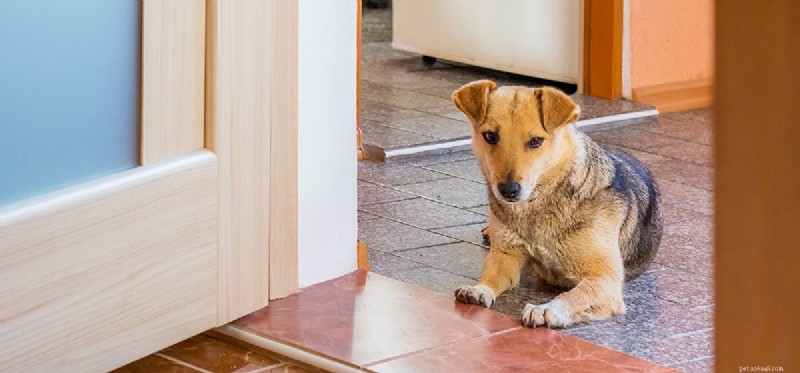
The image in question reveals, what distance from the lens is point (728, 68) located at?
66 centimetres

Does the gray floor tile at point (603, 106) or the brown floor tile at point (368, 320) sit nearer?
the brown floor tile at point (368, 320)

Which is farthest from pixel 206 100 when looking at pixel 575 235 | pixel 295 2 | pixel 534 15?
pixel 534 15

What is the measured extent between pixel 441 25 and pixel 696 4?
1.33 metres

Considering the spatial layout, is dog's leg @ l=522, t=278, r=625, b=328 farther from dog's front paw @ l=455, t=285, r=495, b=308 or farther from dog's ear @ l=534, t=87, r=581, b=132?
dog's ear @ l=534, t=87, r=581, b=132

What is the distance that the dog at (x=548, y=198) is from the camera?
2.77 m

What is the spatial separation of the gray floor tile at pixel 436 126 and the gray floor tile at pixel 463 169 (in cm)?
27

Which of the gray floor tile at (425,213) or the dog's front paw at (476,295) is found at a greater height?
the gray floor tile at (425,213)

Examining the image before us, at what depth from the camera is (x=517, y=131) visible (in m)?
2.81

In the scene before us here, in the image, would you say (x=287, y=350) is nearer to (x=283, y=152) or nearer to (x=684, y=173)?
(x=283, y=152)

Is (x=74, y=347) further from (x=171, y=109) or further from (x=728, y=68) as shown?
(x=728, y=68)

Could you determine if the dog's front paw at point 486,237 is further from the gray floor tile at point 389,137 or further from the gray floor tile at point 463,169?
the gray floor tile at point 389,137

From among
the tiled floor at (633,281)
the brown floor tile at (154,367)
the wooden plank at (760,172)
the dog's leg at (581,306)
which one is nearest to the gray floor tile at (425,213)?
the tiled floor at (633,281)

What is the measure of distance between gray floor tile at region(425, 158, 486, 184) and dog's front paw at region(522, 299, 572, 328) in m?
1.42

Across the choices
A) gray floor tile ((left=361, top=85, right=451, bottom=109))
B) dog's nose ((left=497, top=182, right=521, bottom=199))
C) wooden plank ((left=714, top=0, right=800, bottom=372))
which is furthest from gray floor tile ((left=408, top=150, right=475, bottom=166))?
wooden plank ((left=714, top=0, right=800, bottom=372))
